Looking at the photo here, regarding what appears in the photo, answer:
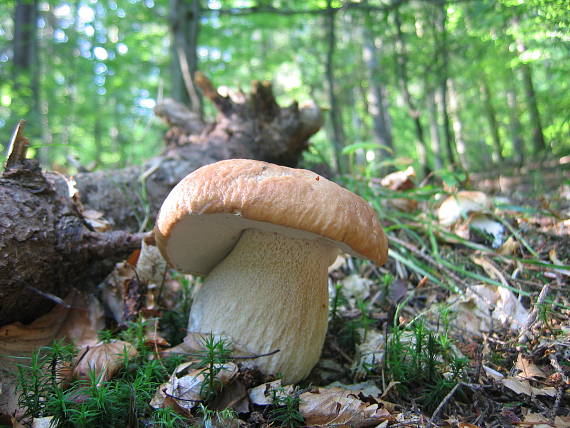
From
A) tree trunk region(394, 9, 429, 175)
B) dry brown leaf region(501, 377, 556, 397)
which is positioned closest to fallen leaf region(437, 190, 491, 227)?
dry brown leaf region(501, 377, 556, 397)

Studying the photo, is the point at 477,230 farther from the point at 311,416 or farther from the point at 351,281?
the point at 311,416

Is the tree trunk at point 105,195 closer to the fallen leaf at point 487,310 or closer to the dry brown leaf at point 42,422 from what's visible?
the dry brown leaf at point 42,422

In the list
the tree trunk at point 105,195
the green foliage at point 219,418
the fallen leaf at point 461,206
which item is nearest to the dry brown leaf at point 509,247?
the fallen leaf at point 461,206

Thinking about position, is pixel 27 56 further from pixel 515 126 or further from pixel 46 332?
pixel 515 126

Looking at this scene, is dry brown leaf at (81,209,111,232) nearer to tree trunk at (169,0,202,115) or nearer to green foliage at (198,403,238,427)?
green foliage at (198,403,238,427)

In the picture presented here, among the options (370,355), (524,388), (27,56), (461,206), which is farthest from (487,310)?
(27,56)

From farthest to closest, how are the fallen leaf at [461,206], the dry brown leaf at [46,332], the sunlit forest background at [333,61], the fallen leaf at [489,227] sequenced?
1. the sunlit forest background at [333,61]
2. the fallen leaf at [461,206]
3. the fallen leaf at [489,227]
4. the dry brown leaf at [46,332]
